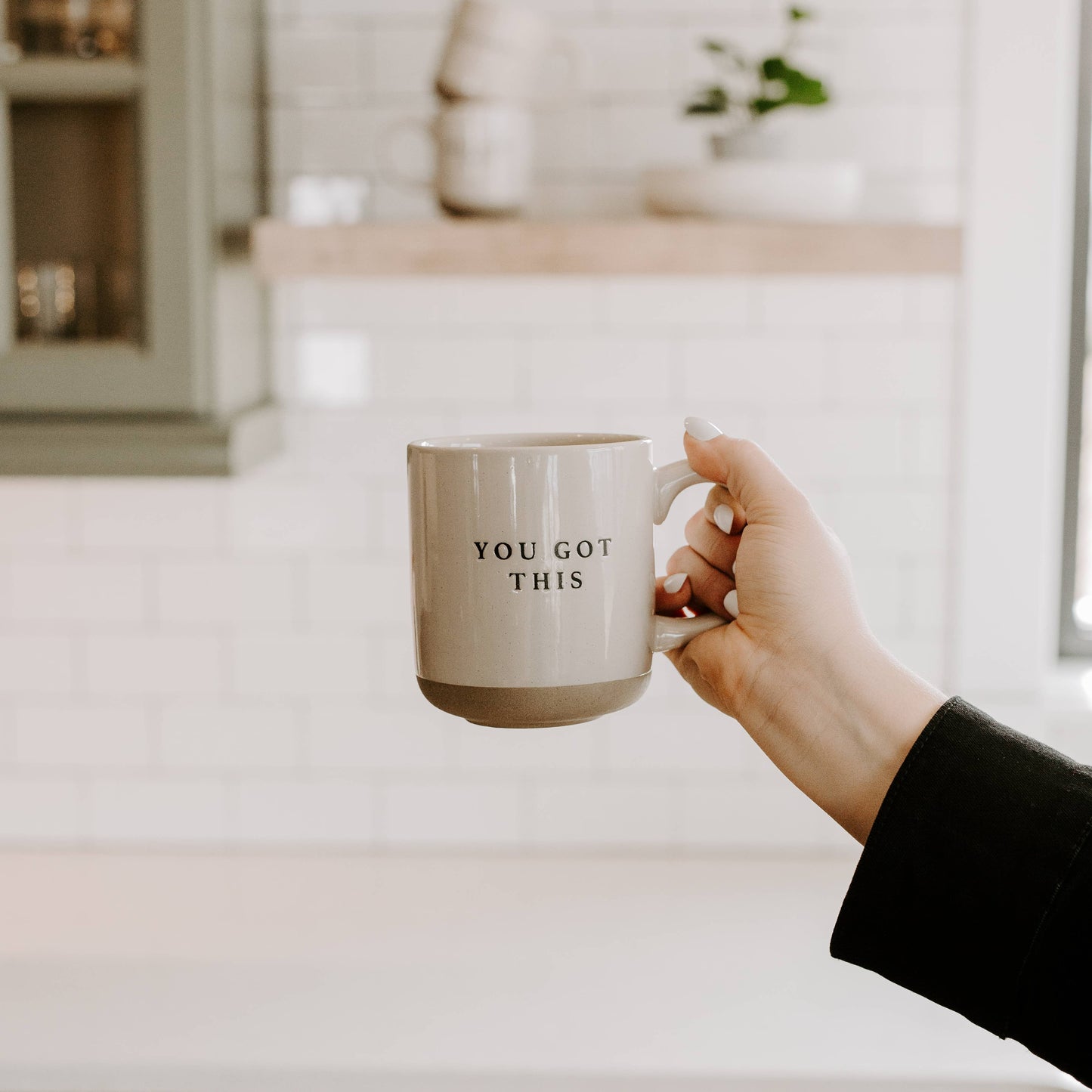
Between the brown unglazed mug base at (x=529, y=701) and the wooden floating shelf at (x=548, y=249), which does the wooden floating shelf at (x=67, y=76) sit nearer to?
the wooden floating shelf at (x=548, y=249)

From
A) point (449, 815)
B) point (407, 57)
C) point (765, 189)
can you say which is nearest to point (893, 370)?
point (765, 189)

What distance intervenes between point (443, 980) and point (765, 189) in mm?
975

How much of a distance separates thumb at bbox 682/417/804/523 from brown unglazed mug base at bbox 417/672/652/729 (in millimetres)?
151

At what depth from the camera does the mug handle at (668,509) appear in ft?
2.48

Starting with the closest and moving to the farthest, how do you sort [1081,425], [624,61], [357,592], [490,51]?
[490,51] < [624,61] < [357,592] < [1081,425]

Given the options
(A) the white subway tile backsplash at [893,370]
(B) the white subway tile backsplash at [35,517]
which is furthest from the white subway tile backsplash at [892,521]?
(B) the white subway tile backsplash at [35,517]

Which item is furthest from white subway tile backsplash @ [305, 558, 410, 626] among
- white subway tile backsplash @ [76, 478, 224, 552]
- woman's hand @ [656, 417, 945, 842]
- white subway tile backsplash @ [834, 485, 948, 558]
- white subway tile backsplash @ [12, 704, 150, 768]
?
woman's hand @ [656, 417, 945, 842]

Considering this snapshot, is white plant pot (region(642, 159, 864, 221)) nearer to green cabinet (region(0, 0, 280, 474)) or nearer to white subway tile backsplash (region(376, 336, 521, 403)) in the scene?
white subway tile backsplash (region(376, 336, 521, 403))

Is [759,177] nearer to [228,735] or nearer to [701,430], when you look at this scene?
[701,430]

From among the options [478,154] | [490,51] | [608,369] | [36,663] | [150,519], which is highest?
[490,51]

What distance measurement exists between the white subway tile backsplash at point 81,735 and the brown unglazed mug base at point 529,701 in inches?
45.4

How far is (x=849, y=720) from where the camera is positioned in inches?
31.2

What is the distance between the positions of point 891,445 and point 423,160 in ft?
2.39

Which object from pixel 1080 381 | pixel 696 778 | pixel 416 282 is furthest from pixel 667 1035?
pixel 1080 381
